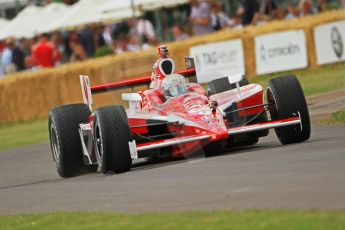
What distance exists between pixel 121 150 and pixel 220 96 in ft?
6.73

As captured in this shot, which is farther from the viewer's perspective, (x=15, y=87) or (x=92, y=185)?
Answer: (x=15, y=87)

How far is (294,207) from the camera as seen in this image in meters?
9.36

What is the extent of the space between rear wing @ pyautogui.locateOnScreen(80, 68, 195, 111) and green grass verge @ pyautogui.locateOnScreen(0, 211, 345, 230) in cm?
482

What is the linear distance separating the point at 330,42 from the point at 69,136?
1454 centimetres

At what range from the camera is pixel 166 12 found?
125 feet

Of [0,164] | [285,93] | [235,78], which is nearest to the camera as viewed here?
[285,93]

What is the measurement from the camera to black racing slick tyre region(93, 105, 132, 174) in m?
13.8

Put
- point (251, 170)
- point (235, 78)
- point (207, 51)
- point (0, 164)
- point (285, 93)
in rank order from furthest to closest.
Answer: point (207, 51) → point (0, 164) → point (235, 78) → point (285, 93) → point (251, 170)

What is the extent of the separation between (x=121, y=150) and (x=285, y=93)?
7.08ft

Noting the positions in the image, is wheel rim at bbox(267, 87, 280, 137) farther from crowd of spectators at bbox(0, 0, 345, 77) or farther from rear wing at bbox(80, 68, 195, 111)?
crowd of spectators at bbox(0, 0, 345, 77)

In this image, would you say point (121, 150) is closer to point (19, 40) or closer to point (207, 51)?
point (207, 51)

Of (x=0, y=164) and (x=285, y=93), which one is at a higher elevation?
(x=285, y=93)

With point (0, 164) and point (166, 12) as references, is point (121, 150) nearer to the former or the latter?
point (0, 164)

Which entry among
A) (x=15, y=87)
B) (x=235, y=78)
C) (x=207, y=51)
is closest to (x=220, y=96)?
(x=235, y=78)
